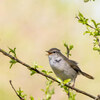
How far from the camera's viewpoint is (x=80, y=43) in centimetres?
1330

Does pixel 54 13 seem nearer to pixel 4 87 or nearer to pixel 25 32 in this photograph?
pixel 25 32

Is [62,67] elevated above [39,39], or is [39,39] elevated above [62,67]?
[39,39]

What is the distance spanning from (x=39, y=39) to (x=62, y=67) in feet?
26.7

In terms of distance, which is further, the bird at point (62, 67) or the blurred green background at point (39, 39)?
the blurred green background at point (39, 39)

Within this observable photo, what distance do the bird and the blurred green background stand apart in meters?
4.63

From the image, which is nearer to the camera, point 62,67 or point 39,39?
point 62,67

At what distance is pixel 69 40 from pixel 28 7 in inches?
129

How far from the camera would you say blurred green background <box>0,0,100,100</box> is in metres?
11.4

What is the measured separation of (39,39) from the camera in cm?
1397

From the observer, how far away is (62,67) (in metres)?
5.87

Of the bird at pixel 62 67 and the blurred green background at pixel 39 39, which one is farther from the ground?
the blurred green background at pixel 39 39

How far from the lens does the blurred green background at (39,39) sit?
450 inches

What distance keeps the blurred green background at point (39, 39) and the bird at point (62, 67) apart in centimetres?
463

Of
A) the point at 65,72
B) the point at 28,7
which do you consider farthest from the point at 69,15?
the point at 65,72
